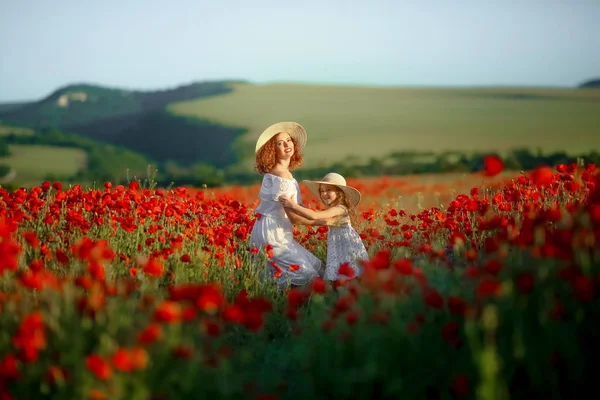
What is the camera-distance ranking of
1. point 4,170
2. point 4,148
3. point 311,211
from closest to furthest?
point 311,211
point 4,170
point 4,148

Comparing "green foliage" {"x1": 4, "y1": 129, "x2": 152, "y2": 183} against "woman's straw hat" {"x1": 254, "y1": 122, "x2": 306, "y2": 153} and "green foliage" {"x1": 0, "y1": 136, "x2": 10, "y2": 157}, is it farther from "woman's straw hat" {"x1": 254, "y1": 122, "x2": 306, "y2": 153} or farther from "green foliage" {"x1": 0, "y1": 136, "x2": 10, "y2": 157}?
"woman's straw hat" {"x1": 254, "y1": 122, "x2": 306, "y2": 153}

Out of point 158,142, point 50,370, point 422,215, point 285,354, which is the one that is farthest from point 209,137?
point 50,370

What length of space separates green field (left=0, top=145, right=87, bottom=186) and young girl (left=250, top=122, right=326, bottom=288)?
9.32 metres

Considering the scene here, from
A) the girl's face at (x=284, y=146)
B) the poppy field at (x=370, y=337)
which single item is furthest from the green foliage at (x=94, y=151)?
the poppy field at (x=370, y=337)

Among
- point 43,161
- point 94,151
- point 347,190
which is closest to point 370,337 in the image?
point 347,190

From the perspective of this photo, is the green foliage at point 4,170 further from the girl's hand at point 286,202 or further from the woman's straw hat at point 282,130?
the girl's hand at point 286,202

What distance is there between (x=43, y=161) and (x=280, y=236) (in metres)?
11.8

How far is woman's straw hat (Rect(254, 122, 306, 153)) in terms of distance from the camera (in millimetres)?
6102

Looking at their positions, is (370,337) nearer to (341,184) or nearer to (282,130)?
(341,184)

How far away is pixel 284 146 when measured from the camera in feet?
19.9

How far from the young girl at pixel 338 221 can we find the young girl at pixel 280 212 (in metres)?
0.13

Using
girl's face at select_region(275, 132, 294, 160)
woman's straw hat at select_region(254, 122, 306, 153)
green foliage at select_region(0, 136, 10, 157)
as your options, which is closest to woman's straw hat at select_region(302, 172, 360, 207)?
girl's face at select_region(275, 132, 294, 160)

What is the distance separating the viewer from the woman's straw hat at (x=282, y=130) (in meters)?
6.10

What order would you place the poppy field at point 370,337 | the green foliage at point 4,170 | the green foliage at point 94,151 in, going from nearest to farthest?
the poppy field at point 370,337, the green foliage at point 4,170, the green foliage at point 94,151
